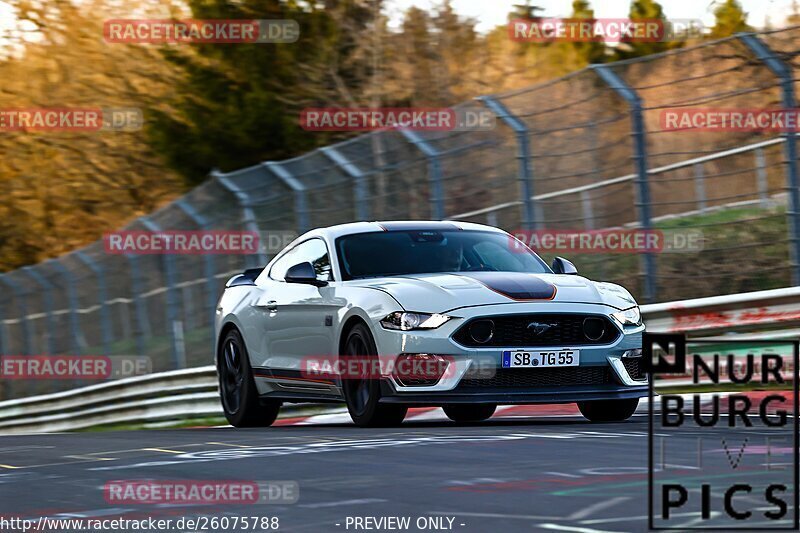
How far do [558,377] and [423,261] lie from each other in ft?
5.38

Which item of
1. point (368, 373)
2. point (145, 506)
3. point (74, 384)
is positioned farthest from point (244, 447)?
point (74, 384)

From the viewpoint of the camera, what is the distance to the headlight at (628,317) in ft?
34.8

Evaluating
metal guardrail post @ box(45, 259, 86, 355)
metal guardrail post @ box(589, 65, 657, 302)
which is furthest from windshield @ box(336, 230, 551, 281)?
metal guardrail post @ box(45, 259, 86, 355)

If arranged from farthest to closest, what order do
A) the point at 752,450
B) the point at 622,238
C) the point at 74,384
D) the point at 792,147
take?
1. the point at 74,384
2. the point at 622,238
3. the point at 792,147
4. the point at 752,450

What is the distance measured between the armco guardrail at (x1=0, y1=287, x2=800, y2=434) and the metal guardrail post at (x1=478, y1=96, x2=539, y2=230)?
7.24 feet

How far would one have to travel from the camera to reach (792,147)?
12281mm

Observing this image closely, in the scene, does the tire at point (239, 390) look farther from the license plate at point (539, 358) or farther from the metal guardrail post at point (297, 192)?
the metal guardrail post at point (297, 192)

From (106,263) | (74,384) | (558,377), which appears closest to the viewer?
(558,377)

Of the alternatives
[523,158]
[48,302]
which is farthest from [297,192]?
[48,302]

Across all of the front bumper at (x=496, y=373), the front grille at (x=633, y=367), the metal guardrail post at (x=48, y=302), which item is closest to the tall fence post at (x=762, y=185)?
the front grille at (x=633, y=367)

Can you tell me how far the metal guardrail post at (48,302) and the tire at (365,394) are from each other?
703 inches

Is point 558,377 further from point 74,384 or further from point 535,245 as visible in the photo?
point 74,384

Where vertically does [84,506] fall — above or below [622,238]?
below

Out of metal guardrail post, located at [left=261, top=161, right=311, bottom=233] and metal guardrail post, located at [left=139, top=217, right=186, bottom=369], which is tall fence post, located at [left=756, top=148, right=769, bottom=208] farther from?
metal guardrail post, located at [left=139, top=217, right=186, bottom=369]
